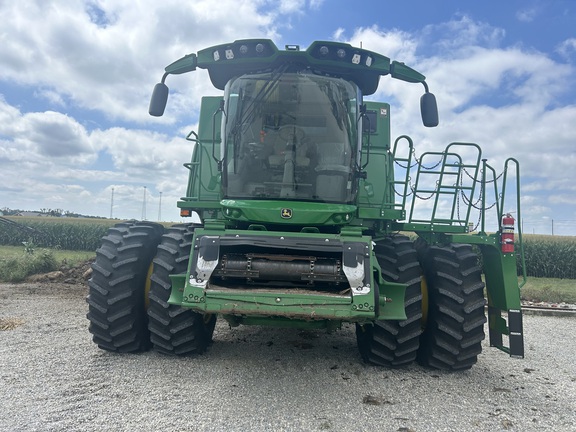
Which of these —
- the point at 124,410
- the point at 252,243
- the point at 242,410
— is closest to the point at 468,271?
the point at 252,243

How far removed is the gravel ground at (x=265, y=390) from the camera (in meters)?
3.66

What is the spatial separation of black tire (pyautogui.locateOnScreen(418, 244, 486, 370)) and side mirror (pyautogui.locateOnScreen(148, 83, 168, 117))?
3547 mm

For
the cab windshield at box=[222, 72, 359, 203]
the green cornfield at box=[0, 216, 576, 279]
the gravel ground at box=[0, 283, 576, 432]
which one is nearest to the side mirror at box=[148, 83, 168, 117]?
the cab windshield at box=[222, 72, 359, 203]

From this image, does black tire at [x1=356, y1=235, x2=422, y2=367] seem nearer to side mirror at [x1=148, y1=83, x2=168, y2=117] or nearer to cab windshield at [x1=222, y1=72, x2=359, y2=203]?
cab windshield at [x1=222, y1=72, x2=359, y2=203]

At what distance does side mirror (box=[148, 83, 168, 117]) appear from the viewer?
5.29 metres

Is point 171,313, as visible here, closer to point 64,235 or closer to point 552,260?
point 552,260

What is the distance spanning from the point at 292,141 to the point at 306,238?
1165mm

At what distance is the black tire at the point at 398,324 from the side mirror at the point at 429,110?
1468mm

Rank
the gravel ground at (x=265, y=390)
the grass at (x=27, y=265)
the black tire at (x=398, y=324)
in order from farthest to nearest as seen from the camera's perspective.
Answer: the grass at (x=27, y=265) → the black tire at (x=398, y=324) → the gravel ground at (x=265, y=390)

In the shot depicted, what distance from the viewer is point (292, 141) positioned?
488cm

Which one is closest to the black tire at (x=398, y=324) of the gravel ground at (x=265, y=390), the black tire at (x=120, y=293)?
the gravel ground at (x=265, y=390)

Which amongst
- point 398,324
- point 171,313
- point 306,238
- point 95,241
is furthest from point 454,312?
point 95,241

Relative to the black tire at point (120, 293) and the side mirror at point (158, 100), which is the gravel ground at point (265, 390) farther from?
the side mirror at point (158, 100)

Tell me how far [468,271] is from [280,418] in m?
2.60
